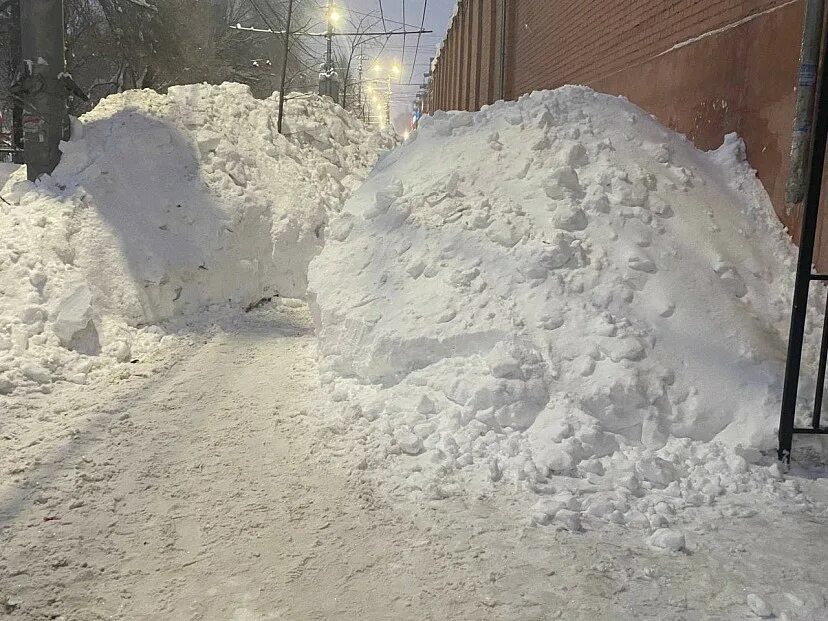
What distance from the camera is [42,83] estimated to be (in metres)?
6.96

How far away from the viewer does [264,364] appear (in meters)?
5.48

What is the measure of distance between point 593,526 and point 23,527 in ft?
8.47

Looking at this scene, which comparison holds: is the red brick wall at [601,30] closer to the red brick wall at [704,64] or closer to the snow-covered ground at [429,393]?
the red brick wall at [704,64]

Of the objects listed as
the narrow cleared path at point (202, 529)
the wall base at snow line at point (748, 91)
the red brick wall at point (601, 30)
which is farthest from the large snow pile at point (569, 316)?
the red brick wall at point (601, 30)

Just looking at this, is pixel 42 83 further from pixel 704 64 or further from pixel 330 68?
pixel 330 68

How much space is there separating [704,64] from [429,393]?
380 centimetres

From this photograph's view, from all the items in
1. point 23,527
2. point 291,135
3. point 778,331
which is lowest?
point 23,527

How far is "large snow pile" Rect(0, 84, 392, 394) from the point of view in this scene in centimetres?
536

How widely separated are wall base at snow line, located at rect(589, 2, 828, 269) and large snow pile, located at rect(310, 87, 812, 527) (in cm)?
21

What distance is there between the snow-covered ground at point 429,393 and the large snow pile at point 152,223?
0.12ft

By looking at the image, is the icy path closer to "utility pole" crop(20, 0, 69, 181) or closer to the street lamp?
"utility pole" crop(20, 0, 69, 181)

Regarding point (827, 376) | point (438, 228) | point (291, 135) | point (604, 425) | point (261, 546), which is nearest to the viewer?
point (261, 546)

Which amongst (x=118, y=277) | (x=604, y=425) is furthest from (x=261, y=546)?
(x=118, y=277)

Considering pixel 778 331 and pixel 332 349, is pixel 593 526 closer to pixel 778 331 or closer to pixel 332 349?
pixel 778 331
